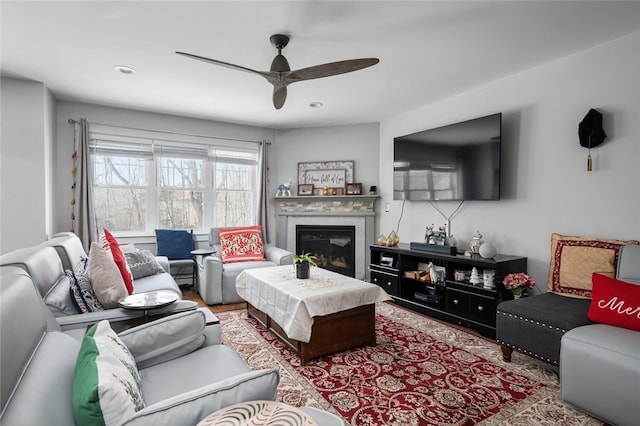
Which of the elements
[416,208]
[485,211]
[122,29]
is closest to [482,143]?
[485,211]

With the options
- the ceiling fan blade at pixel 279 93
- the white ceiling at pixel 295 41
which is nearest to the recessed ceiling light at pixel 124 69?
the white ceiling at pixel 295 41

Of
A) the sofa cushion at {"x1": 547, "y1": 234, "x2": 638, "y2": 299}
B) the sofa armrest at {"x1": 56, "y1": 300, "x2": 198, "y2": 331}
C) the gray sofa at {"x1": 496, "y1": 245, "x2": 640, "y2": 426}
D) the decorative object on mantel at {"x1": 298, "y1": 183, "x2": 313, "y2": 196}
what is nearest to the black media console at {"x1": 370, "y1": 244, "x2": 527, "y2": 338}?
the sofa cushion at {"x1": 547, "y1": 234, "x2": 638, "y2": 299}

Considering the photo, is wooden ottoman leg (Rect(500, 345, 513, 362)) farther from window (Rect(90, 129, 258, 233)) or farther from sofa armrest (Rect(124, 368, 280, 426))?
window (Rect(90, 129, 258, 233))

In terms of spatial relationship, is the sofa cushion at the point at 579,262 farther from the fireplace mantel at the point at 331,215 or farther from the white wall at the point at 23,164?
the white wall at the point at 23,164

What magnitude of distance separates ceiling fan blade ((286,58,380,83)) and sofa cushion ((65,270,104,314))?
75.8 inches

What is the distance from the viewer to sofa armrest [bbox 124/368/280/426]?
2.81 feet

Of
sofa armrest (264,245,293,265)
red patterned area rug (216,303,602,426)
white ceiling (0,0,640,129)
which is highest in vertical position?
white ceiling (0,0,640,129)

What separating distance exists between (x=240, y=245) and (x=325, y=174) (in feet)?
5.88

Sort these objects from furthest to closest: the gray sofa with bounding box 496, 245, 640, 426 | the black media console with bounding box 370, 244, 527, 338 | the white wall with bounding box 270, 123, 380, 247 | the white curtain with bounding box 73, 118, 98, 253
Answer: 1. the white wall with bounding box 270, 123, 380, 247
2. the white curtain with bounding box 73, 118, 98, 253
3. the black media console with bounding box 370, 244, 527, 338
4. the gray sofa with bounding box 496, 245, 640, 426

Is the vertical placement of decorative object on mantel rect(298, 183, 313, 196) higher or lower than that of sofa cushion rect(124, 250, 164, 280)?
higher

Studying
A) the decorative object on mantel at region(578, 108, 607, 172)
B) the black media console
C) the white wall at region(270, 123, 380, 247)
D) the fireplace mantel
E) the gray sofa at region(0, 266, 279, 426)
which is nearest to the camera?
the gray sofa at region(0, 266, 279, 426)

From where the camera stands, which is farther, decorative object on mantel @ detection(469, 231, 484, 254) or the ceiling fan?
decorative object on mantel @ detection(469, 231, 484, 254)

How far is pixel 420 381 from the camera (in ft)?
7.44

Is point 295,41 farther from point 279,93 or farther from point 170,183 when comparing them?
point 170,183
